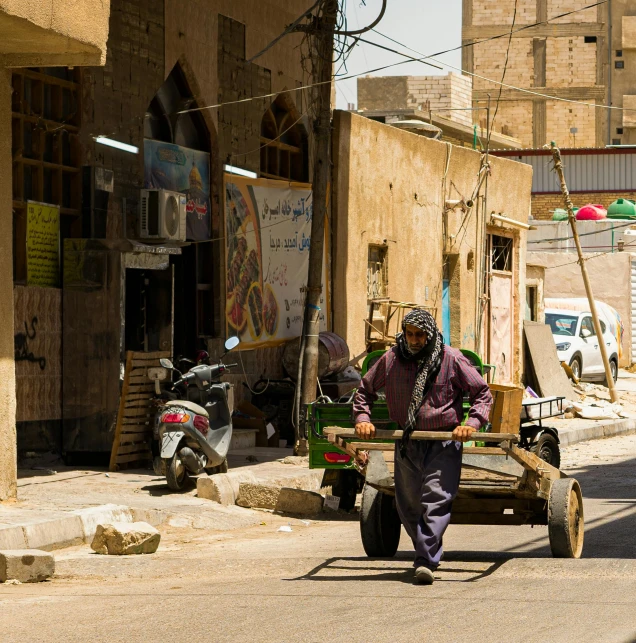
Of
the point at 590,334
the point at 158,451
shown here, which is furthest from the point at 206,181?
the point at 590,334

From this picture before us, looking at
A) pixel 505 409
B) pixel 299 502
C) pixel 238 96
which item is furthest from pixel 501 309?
pixel 299 502

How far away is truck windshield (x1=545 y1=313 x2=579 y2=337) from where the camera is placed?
105 feet

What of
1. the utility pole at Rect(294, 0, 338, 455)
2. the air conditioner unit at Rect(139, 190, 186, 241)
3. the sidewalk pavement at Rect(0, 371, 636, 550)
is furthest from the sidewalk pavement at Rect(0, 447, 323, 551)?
the air conditioner unit at Rect(139, 190, 186, 241)

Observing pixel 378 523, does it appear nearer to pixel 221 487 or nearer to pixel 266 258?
pixel 221 487

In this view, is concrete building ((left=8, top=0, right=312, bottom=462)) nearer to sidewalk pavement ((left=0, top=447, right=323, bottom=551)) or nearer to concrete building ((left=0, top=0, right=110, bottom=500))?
concrete building ((left=0, top=0, right=110, bottom=500))

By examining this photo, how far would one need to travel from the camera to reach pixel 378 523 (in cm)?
915

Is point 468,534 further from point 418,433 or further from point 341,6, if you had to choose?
point 341,6

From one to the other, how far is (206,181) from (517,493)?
9.79 m

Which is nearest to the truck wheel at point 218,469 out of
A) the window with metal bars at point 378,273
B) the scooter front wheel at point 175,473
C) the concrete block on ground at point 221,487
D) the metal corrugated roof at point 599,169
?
the concrete block on ground at point 221,487

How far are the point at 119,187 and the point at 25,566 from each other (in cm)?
750

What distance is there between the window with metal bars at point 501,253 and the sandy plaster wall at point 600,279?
1164 cm

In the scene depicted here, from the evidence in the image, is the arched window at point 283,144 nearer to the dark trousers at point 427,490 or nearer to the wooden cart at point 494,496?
the wooden cart at point 494,496

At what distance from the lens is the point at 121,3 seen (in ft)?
51.7

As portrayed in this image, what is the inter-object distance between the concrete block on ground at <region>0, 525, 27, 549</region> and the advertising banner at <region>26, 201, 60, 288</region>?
4.75 meters
